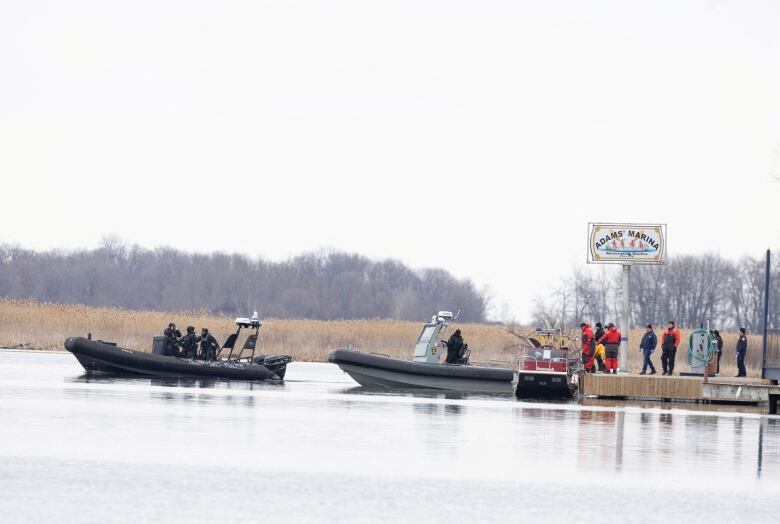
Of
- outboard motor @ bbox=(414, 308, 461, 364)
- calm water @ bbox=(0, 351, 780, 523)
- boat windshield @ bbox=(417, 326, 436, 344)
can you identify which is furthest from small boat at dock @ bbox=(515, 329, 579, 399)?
calm water @ bbox=(0, 351, 780, 523)

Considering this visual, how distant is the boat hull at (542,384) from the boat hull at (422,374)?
171 centimetres

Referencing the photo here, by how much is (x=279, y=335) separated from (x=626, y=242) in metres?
17.8

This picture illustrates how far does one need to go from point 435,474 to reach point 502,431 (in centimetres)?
637

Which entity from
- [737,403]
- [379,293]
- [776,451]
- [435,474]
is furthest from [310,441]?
[379,293]

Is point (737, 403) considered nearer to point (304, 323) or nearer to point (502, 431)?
point (502, 431)

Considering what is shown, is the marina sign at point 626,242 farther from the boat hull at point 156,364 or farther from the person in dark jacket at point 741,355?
the boat hull at point 156,364

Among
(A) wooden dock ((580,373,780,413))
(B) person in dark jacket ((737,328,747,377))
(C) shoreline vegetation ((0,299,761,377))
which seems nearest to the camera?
(A) wooden dock ((580,373,780,413))

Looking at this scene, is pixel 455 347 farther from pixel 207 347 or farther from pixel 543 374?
pixel 207 347

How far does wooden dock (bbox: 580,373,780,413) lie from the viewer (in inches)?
1224

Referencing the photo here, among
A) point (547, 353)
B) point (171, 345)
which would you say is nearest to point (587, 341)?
point (547, 353)

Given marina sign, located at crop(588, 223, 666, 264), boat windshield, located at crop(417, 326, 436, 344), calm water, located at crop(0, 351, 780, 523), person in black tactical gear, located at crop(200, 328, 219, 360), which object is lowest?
calm water, located at crop(0, 351, 780, 523)

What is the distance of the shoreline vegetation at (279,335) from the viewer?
47906 mm

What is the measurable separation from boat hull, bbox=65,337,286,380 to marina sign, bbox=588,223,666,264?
29.7ft

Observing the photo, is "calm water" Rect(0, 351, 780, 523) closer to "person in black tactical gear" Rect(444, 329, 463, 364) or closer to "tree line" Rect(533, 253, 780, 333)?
A: "person in black tactical gear" Rect(444, 329, 463, 364)
